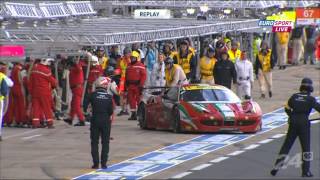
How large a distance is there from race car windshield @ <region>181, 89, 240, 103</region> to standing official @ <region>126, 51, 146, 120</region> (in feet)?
9.18

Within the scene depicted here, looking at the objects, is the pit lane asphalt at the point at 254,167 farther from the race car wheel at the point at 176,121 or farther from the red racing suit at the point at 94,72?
the red racing suit at the point at 94,72

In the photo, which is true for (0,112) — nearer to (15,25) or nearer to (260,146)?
(260,146)

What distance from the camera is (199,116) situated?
2347 cm

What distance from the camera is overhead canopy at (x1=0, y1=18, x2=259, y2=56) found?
915 inches

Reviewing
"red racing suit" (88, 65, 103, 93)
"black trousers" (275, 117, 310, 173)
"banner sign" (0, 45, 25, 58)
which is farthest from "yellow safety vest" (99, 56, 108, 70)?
"black trousers" (275, 117, 310, 173)

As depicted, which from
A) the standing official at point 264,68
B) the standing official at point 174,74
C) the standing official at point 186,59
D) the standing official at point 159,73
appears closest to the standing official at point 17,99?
the standing official at point 174,74

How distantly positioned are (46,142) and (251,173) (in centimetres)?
622

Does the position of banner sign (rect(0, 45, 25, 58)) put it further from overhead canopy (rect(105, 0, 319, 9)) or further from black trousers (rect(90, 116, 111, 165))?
overhead canopy (rect(105, 0, 319, 9))

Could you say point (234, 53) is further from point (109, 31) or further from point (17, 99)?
point (17, 99)

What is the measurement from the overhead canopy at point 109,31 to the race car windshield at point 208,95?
105 inches

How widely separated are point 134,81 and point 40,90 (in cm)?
344

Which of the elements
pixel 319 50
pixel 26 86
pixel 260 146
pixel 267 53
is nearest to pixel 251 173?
pixel 260 146

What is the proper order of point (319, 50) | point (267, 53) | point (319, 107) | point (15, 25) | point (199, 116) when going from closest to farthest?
1. point (319, 107)
2. point (199, 116)
3. point (15, 25)
4. point (267, 53)
5. point (319, 50)

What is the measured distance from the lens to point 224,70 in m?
28.3
